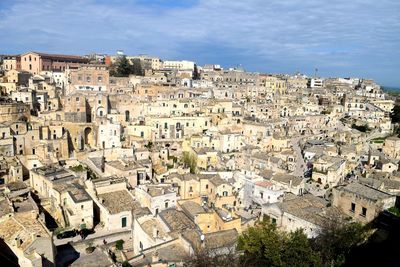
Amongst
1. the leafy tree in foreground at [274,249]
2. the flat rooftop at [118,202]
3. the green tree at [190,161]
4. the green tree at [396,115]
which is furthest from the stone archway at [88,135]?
the green tree at [396,115]

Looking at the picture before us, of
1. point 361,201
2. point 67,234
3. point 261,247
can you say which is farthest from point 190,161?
point 261,247

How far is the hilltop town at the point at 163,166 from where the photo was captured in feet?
72.0

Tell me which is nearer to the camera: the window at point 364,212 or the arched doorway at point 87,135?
the window at point 364,212

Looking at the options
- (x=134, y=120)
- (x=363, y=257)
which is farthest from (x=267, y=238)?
(x=134, y=120)

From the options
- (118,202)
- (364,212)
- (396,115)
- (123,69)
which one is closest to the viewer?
(364,212)

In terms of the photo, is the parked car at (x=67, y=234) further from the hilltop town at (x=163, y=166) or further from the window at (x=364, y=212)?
the window at (x=364, y=212)

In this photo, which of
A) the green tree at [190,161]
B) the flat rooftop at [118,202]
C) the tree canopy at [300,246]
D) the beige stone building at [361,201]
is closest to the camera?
the tree canopy at [300,246]

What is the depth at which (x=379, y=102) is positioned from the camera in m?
73.9

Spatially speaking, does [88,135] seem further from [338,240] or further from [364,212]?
[338,240]

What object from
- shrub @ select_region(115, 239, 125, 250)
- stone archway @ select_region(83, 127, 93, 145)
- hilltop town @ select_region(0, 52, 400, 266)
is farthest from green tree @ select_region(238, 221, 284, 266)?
stone archway @ select_region(83, 127, 93, 145)

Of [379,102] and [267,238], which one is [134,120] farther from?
[379,102]

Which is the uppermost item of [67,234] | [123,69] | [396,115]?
[123,69]

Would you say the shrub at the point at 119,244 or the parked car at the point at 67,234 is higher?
the parked car at the point at 67,234

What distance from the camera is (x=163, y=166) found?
37.1 metres
